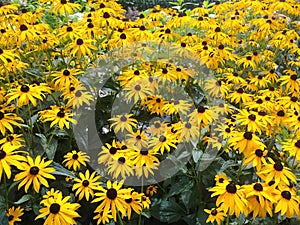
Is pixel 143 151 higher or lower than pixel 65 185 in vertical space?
higher

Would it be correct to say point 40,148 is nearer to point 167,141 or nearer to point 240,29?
point 167,141

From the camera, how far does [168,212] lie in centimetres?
193

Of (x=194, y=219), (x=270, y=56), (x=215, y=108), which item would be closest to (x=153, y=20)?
(x=270, y=56)

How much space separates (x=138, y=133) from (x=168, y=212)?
0.37 m

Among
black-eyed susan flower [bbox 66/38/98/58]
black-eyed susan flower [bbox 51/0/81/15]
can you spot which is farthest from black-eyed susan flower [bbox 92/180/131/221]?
black-eyed susan flower [bbox 51/0/81/15]

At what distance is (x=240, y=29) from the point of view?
3107 mm

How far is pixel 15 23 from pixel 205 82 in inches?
44.4

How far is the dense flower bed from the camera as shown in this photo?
1534mm

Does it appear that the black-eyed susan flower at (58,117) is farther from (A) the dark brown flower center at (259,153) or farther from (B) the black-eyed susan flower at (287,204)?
(B) the black-eyed susan flower at (287,204)

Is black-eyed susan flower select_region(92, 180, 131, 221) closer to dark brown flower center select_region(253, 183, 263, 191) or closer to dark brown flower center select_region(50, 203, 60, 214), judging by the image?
dark brown flower center select_region(50, 203, 60, 214)

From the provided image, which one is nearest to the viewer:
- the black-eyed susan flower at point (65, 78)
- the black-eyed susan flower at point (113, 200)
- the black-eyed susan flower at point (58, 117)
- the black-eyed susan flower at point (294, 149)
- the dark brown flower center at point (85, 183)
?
the black-eyed susan flower at point (113, 200)

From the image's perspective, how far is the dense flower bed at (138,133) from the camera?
5.03ft

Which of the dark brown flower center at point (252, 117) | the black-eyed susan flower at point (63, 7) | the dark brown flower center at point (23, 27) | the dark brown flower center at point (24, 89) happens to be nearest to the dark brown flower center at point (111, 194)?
the dark brown flower center at point (24, 89)

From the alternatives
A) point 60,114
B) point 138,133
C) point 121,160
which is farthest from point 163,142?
point 60,114
